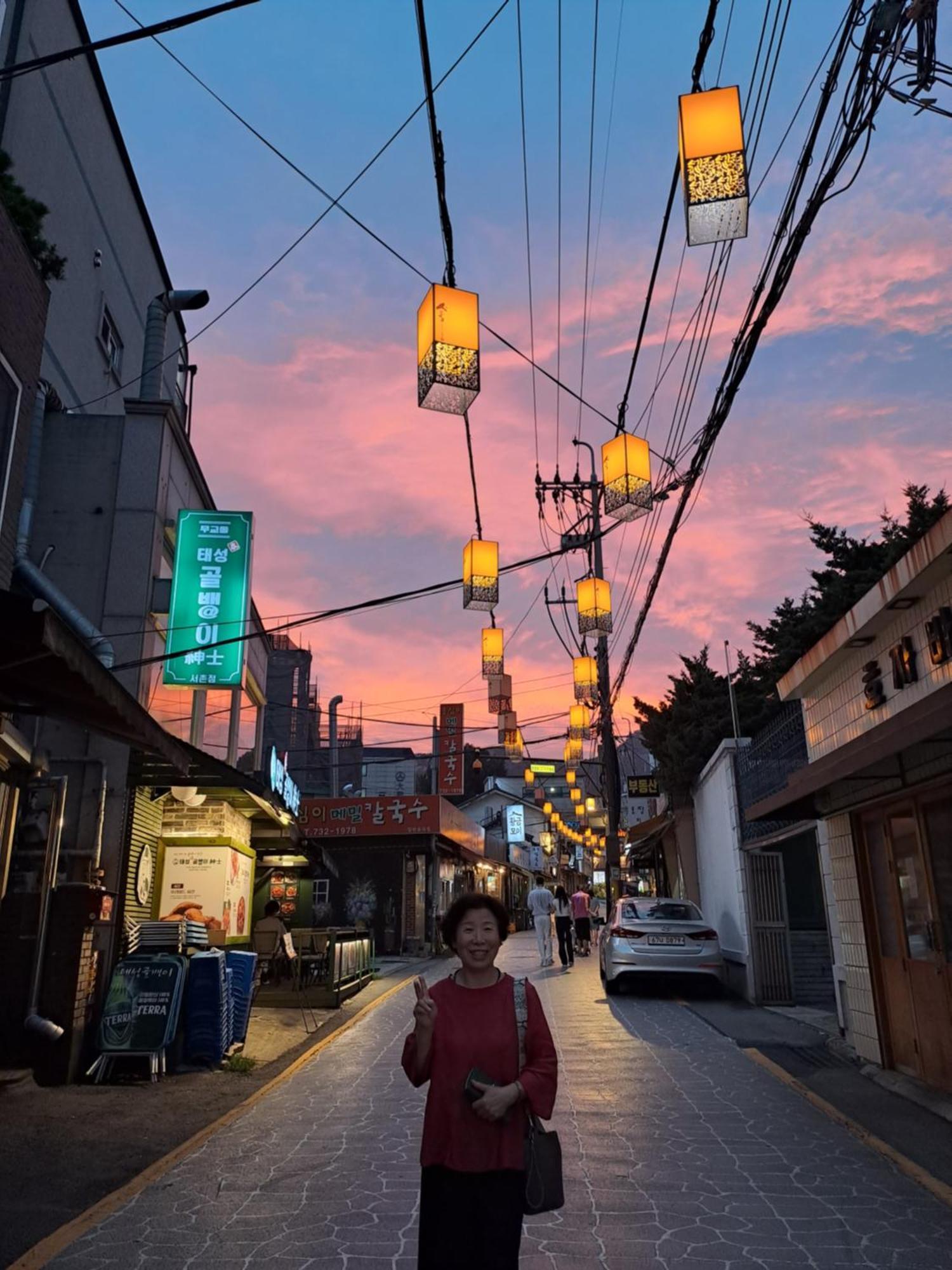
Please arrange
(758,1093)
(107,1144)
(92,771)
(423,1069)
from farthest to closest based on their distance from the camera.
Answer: (92,771) → (758,1093) → (107,1144) → (423,1069)

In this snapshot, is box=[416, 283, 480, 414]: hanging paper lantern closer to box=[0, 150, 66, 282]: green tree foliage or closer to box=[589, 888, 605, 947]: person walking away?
box=[0, 150, 66, 282]: green tree foliage

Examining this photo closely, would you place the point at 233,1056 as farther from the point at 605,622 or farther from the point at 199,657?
the point at 605,622

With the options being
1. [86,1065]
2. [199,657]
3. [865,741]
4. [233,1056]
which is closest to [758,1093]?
[865,741]

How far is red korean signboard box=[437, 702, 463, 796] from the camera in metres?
29.6

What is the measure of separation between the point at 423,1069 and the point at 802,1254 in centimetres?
250

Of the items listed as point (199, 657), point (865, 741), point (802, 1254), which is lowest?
point (802, 1254)

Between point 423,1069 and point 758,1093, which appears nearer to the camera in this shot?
point 423,1069

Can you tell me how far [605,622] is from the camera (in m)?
16.9

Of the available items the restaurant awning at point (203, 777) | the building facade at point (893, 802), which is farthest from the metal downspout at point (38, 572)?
the building facade at point (893, 802)

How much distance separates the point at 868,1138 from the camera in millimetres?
6410

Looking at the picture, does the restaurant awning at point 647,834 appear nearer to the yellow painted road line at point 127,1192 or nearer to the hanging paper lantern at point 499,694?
the hanging paper lantern at point 499,694

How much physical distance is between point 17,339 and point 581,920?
20098mm

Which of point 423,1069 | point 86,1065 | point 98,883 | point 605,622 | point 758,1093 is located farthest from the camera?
point 605,622

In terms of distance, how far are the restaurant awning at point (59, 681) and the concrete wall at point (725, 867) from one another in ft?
32.7
